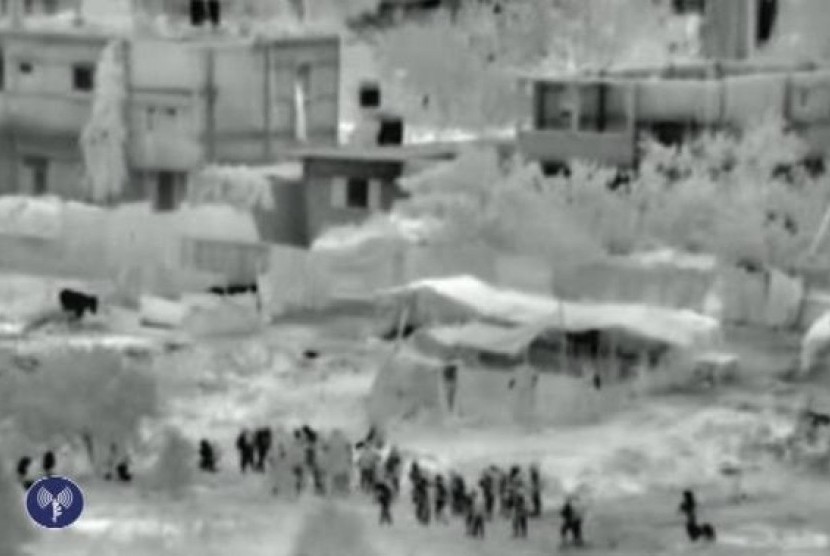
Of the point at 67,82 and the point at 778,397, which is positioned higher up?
the point at 67,82

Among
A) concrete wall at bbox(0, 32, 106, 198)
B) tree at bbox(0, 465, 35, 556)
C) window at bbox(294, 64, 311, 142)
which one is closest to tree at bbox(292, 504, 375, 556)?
tree at bbox(0, 465, 35, 556)

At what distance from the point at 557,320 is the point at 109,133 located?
477 inches

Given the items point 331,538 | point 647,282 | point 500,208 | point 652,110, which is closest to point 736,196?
point 652,110

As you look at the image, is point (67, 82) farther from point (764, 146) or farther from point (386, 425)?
point (386, 425)

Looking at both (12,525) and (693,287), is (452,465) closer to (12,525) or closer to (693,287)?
(12,525)

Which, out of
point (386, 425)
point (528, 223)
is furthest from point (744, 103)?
point (386, 425)

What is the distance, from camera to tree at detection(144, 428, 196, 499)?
2094 cm

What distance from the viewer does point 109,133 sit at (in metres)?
36.2

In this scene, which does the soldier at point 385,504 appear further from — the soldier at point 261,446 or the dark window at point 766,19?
the dark window at point 766,19

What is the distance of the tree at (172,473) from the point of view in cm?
2094

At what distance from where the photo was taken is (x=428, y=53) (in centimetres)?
3975

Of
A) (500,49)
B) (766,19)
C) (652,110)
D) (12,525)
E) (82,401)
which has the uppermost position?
(766,19)

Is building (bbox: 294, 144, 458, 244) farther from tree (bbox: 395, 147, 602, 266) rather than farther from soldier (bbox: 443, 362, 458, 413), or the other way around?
soldier (bbox: 443, 362, 458, 413)

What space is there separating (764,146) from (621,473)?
11171 mm
